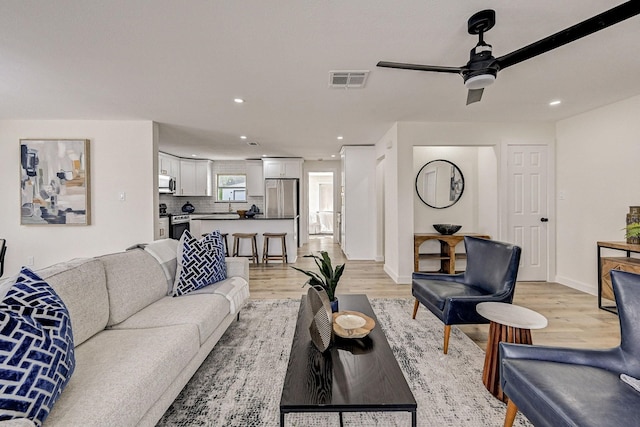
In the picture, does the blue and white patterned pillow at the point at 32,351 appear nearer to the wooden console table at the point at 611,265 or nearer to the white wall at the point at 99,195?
the white wall at the point at 99,195

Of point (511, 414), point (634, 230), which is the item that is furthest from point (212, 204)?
point (634, 230)

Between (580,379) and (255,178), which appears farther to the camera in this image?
(255,178)

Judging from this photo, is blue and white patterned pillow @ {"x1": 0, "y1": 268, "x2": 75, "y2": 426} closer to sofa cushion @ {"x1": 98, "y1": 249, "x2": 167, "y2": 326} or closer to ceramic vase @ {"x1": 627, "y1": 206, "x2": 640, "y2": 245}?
sofa cushion @ {"x1": 98, "y1": 249, "x2": 167, "y2": 326}

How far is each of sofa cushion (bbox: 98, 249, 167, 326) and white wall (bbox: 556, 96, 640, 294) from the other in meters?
5.32

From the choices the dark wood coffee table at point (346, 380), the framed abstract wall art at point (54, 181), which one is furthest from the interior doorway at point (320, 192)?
the dark wood coffee table at point (346, 380)

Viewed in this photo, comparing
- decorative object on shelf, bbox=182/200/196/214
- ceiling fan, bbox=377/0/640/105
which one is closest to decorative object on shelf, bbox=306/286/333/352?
ceiling fan, bbox=377/0/640/105

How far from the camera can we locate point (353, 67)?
102 inches

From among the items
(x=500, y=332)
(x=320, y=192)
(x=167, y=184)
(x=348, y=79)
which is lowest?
(x=500, y=332)

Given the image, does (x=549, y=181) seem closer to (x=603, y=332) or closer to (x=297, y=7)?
(x=603, y=332)

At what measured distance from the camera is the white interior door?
14.8ft

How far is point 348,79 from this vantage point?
110 inches

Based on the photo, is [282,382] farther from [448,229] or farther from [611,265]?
[611,265]

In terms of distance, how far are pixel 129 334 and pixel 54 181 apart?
390 centimetres

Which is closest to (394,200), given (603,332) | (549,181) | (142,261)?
(549,181)
